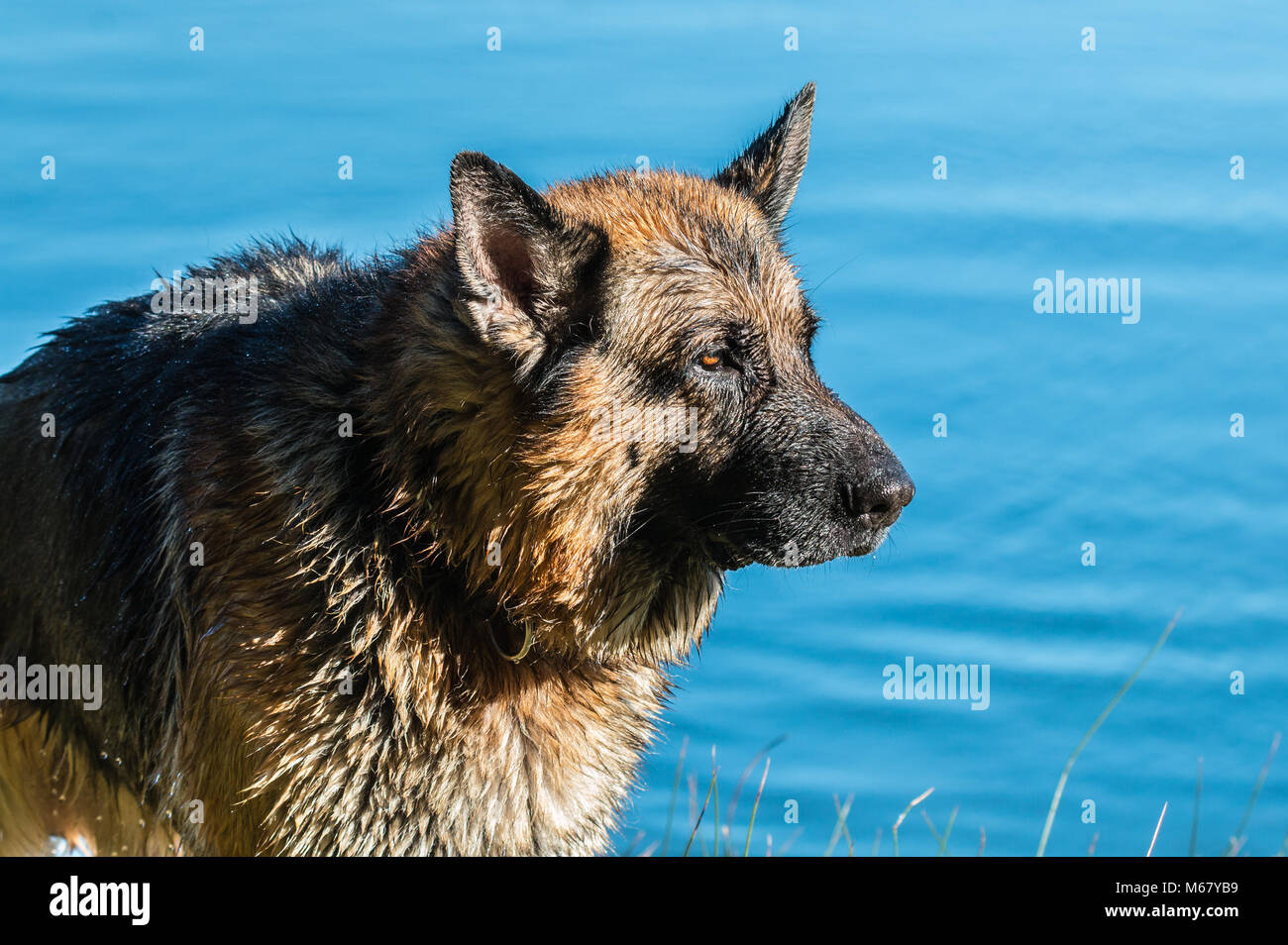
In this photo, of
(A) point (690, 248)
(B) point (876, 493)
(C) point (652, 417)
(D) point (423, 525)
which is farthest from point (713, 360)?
(D) point (423, 525)

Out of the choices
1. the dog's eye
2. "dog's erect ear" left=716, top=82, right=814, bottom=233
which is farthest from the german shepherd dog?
A: "dog's erect ear" left=716, top=82, right=814, bottom=233

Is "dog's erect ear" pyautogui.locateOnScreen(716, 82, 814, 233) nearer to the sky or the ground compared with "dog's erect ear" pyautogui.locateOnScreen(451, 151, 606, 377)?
nearer to the sky

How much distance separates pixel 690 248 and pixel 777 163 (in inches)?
33.0

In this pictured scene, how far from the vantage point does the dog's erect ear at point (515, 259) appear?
4488 millimetres

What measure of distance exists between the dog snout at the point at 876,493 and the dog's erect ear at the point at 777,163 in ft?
4.27

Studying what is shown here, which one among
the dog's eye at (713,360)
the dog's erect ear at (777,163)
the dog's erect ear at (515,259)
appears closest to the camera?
the dog's erect ear at (515,259)

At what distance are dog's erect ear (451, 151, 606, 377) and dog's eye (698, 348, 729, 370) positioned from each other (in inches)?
17.1

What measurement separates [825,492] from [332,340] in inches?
69.0

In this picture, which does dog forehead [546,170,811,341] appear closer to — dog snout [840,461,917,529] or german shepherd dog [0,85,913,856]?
german shepherd dog [0,85,913,856]

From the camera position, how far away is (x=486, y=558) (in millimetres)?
4848

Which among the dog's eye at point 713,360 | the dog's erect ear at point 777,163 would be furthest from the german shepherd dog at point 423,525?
the dog's erect ear at point 777,163

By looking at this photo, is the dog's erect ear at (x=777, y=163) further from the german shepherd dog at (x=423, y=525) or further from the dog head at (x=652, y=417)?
the dog head at (x=652, y=417)

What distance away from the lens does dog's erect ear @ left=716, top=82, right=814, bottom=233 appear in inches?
223

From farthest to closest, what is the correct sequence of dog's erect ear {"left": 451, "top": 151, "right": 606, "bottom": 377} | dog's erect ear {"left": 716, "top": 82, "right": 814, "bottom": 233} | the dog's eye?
dog's erect ear {"left": 716, "top": 82, "right": 814, "bottom": 233}, the dog's eye, dog's erect ear {"left": 451, "top": 151, "right": 606, "bottom": 377}
